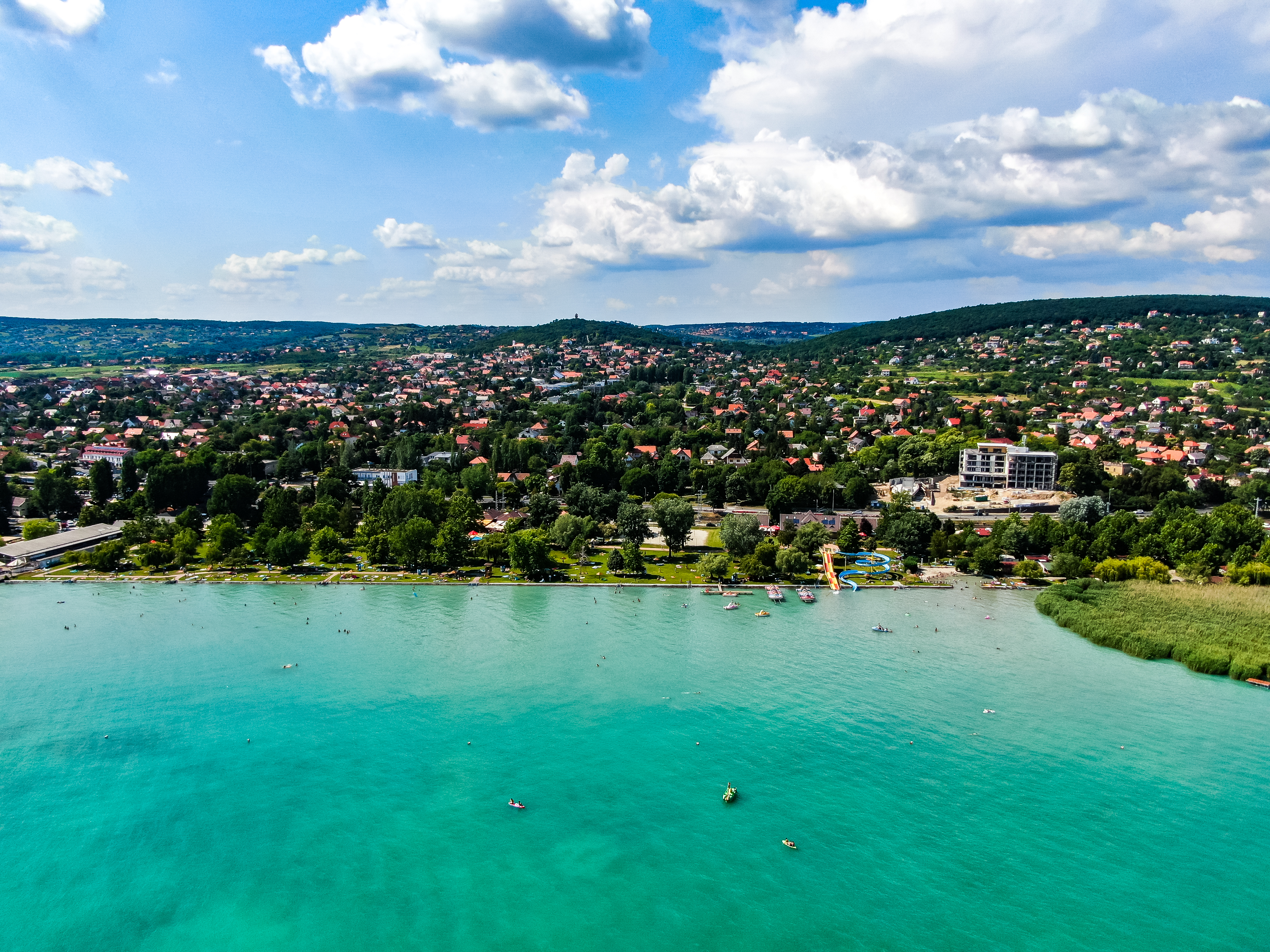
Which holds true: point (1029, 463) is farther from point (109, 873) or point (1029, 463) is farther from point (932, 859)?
point (109, 873)

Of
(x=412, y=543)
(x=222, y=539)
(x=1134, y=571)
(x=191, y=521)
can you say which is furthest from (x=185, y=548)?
(x=1134, y=571)

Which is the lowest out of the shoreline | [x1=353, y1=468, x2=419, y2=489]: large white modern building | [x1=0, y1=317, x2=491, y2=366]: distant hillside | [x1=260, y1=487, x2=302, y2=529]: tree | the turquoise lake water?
the shoreline

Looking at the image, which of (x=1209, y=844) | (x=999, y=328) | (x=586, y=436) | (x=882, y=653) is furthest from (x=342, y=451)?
(x=999, y=328)

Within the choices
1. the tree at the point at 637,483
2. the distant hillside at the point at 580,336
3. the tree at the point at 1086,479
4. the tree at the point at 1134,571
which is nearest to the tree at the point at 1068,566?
the tree at the point at 1134,571

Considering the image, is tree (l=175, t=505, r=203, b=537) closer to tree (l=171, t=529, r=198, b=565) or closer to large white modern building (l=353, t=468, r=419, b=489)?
tree (l=171, t=529, r=198, b=565)

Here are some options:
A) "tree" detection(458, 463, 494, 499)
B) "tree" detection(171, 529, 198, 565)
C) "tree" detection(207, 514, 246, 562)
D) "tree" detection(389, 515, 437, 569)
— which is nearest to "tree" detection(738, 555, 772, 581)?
"tree" detection(389, 515, 437, 569)

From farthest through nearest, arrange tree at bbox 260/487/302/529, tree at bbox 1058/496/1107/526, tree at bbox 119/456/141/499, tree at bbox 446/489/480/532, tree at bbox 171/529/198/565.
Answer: tree at bbox 119/456/141/499
tree at bbox 260/487/302/529
tree at bbox 1058/496/1107/526
tree at bbox 446/489/480/532
tree at bbox 171/529/198/565
